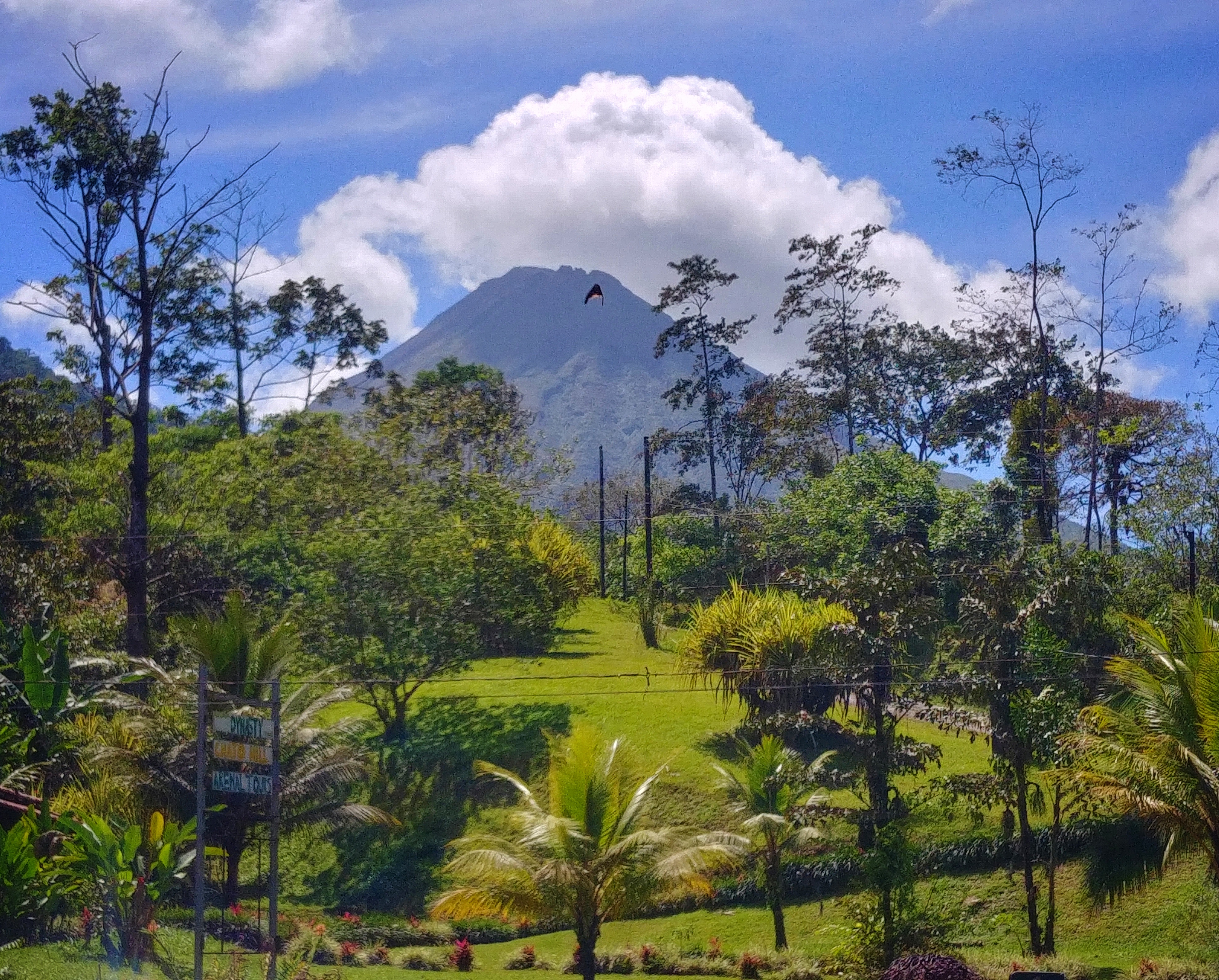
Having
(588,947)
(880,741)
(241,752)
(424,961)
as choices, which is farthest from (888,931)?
(241,752)

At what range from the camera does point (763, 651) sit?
19391mm

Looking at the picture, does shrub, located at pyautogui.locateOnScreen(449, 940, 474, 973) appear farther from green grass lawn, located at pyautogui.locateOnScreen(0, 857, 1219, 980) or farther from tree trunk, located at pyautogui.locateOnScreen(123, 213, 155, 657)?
tree trunk, located at pyautogui.locateOnScreen(123, 213, 155, 657)

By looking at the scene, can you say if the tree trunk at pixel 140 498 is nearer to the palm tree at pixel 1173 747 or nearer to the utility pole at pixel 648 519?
the utility pole at pixel 648 519

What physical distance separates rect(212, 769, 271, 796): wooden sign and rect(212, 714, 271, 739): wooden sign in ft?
1.16

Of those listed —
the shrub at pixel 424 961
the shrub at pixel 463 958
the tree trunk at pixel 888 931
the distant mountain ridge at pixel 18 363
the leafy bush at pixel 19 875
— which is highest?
the distant mountain ridge at pixel 18 363

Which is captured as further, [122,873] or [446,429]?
[446,429]

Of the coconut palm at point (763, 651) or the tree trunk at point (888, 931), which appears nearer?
the tree trunk at point (888, 931)

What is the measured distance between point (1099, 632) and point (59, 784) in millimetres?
Result: 16308

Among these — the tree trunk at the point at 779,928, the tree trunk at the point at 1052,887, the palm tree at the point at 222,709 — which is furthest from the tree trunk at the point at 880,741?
the palm tree at the point at 222,709

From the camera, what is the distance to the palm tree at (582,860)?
1396cm

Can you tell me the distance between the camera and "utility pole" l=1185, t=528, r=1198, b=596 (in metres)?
20.2

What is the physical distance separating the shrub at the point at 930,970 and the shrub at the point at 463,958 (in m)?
6.30

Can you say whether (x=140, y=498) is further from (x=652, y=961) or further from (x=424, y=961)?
(x=652, y=961)

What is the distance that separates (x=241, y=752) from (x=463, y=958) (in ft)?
22.3
